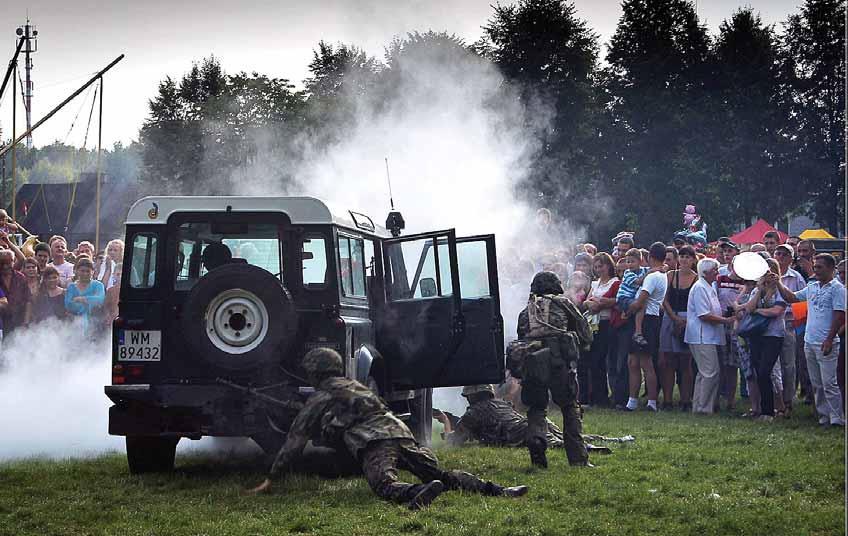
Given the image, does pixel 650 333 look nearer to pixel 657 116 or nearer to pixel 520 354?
pixel 520 354

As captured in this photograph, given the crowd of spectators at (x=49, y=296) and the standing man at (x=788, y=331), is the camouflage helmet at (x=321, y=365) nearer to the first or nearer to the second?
the crowd of spectators at (x=49, y=296)

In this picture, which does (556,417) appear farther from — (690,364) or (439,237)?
(439,237)

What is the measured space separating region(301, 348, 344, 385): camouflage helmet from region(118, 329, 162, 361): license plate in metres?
1.54

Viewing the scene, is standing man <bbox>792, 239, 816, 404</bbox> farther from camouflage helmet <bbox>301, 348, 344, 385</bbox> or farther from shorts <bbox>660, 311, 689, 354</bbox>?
camouflage helmet <bbox>301, 348, 344, 385</bbox>

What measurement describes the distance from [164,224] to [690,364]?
27.4 feet

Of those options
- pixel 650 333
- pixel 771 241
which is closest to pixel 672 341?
pixel 650 333

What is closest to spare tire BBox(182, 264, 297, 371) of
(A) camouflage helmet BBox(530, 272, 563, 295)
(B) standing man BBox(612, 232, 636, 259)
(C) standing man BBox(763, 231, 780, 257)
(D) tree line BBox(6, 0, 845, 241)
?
(A) camouflage helmet BBox(530, 272, 563, 295)

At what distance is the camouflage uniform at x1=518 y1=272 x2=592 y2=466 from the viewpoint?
10984 mm

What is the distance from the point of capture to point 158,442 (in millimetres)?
10758

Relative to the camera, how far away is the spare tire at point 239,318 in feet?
32.6

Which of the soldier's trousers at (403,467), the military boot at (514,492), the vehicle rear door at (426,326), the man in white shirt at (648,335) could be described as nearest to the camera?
the soldier's trousers at (403,467)

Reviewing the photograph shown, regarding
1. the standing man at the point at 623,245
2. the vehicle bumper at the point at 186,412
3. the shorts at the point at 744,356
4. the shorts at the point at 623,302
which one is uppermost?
the standing man at the point at 623,245

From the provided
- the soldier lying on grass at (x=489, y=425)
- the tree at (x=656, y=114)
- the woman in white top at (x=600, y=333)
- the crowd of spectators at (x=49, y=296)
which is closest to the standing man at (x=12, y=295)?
the crowd of spectators at (x=49, y=296)

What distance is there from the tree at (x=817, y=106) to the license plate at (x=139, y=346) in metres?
39.6
